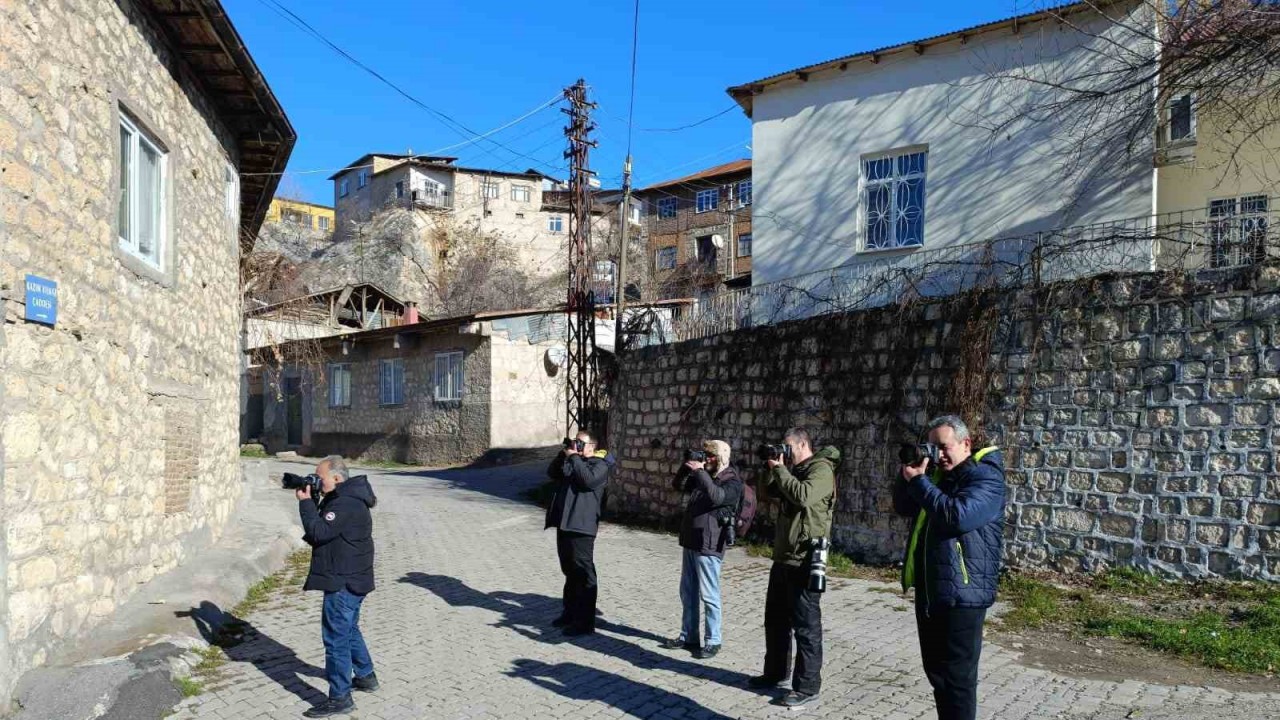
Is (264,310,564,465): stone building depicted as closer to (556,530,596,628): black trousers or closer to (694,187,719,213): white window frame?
(556,530,596,628): black trousers

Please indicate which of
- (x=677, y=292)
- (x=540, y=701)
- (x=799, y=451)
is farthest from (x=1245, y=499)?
(x=677, y=292)

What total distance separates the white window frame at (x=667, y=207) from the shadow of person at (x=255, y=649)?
4582 cm

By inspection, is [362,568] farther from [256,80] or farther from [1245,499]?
[1245,499]

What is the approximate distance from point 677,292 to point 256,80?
123 feet

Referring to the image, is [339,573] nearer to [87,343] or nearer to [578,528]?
[578,528]

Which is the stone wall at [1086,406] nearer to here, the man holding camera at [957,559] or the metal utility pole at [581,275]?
the man holding camera at [957,559]

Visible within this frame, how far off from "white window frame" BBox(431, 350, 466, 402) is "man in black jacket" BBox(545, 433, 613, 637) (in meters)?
17.2

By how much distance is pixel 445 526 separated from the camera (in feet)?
42.2

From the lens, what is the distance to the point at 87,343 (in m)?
5.79

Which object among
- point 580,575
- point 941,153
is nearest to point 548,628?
point 580,575

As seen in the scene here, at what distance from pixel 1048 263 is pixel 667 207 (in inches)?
1737

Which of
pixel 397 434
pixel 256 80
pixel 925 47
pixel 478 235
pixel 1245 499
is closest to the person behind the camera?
pixel 1245 499

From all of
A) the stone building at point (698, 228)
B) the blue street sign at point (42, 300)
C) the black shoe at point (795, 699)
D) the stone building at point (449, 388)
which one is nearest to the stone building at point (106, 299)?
the blue street sign at point (42, 300)

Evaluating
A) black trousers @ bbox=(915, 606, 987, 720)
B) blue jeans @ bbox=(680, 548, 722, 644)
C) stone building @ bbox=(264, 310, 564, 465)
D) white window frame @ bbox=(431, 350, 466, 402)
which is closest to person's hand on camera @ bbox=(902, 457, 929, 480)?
black trousers @ bbox=(915, 606, 987, 720)
